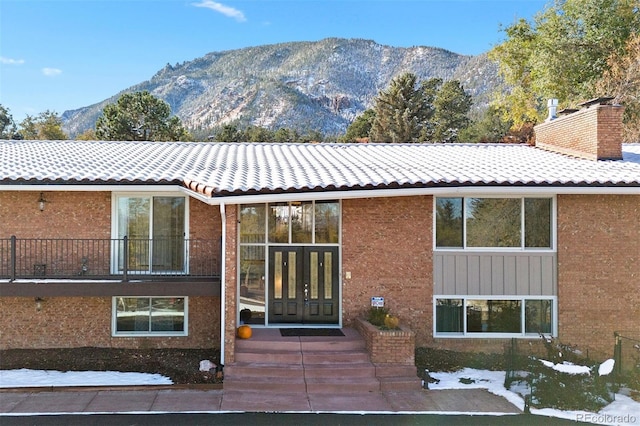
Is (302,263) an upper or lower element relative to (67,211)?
lower

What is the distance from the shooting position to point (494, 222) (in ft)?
38.5

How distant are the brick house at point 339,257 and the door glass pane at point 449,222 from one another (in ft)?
0.10

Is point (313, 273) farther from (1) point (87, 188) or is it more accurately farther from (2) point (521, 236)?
(1) point (87, 188)

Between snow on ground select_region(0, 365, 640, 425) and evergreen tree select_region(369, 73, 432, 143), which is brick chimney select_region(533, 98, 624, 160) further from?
evergreen tree select_region(369, 73, 432, 143)

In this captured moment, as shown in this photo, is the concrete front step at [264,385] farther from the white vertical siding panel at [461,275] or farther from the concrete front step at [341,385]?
the white vertical siding panel at [461,275]

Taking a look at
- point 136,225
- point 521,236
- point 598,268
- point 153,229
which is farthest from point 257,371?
point 598,268

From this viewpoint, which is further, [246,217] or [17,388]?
[246,217]

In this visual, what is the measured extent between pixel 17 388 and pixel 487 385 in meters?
8.82

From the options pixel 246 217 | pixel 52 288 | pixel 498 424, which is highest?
pixel 246 217

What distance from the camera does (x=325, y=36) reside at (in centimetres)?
16038

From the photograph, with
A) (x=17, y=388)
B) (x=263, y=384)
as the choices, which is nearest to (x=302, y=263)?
(x=263, y=384)

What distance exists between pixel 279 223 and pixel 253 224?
0.61 m

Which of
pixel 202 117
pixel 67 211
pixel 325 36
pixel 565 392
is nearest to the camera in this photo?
pixel 565 392

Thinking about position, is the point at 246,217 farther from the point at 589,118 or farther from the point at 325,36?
the point at 325,36
